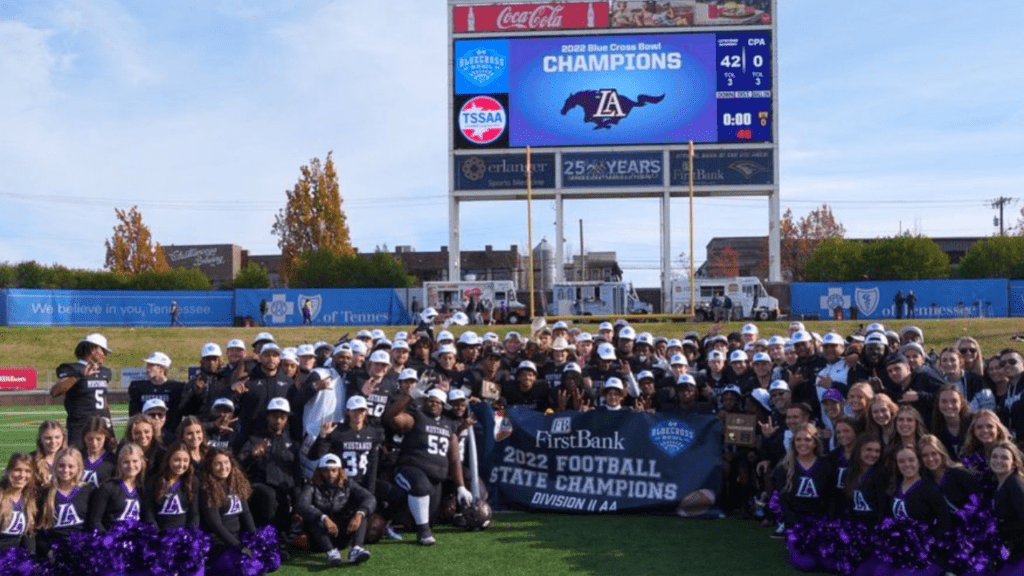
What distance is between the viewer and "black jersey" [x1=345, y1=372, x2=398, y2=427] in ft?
29.2

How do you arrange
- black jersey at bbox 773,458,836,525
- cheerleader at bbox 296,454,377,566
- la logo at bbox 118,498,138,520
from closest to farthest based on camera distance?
la logo at bbox 118,498,138,520 < black jersey at bbox 773,458,836,525 < cheerleader at bbox 296,454,377,566

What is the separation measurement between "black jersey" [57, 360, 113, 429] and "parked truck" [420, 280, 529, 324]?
30813 millimetres

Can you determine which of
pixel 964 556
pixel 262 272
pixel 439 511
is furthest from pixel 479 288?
pixel 964 556

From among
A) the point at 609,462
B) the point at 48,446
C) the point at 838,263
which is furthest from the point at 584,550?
the point at 838,263

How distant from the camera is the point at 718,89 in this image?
127ft

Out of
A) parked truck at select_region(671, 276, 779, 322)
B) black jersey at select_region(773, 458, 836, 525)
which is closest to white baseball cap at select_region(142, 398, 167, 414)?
black jersey at select_region(773, 458, 836, 525)

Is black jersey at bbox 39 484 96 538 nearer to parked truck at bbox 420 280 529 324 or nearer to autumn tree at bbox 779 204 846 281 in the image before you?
parked truck at bbox 420 280 529 324

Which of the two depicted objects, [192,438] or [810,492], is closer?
[192,438]

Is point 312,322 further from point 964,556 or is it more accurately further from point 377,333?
point 964,556

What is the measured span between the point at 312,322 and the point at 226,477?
3419 cm

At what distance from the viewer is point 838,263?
184ft

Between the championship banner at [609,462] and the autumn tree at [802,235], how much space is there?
65908mm

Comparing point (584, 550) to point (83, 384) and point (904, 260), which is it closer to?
point (83, 384)

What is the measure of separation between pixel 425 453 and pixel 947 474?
4324mm
